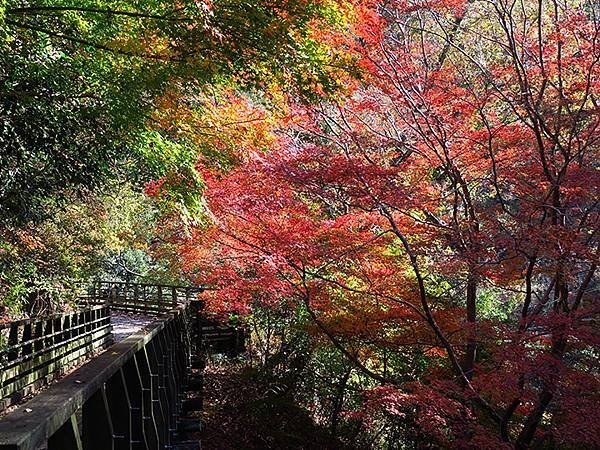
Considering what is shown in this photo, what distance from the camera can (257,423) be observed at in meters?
10.5

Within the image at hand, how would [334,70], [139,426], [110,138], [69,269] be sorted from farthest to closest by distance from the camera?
[69,269], [110,138], [334,70], [139,426]

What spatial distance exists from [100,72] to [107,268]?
75.4 feet

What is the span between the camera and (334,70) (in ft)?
18.2

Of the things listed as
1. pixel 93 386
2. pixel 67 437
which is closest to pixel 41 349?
pixel 93 386

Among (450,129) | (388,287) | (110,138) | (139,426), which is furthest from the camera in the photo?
(388,287)

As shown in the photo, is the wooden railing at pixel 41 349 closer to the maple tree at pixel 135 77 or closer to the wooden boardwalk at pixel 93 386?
the wooden boardwalk at pixel 93 386

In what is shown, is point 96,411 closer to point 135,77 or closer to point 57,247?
point 135,77

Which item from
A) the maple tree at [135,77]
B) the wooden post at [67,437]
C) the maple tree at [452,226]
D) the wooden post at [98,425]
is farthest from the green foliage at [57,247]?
the wooden post at [67,437]

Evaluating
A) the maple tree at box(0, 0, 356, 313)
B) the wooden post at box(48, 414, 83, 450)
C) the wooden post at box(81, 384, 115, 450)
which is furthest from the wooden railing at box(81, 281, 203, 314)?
the wooden post at box(48, 414, 83, 450)

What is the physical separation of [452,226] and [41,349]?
5.60 m

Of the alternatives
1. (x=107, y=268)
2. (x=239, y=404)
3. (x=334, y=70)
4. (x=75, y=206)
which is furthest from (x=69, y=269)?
(x=107, y=268)

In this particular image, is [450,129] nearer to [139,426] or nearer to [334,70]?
[334,70]

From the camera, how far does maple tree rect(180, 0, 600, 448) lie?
19.9 ft

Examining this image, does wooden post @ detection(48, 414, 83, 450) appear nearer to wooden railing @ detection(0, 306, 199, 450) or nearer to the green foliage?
wooden railing @ detection(0, 306, 199, 450)
